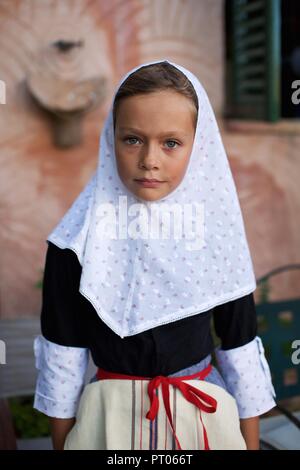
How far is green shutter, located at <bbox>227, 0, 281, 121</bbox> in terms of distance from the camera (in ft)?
11.0

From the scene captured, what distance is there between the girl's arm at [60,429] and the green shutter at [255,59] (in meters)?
2.55

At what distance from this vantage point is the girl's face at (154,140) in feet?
3.92

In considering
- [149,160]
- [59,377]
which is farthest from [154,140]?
[59,377]

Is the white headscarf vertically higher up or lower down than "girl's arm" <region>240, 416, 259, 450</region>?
higher up

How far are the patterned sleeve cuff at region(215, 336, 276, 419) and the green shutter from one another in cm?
231

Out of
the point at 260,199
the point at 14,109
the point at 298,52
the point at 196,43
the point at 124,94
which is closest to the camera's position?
the point at 124,94

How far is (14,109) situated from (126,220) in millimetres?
1938

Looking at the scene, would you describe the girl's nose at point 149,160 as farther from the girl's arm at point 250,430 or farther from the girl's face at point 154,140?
the girl's arm at point 250,430

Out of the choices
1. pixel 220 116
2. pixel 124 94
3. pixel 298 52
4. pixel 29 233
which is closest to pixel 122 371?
pixel 124 94

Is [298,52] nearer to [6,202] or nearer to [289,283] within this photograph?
[289,283]

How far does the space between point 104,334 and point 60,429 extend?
268 millimetres

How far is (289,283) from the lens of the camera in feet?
Result: 12.5

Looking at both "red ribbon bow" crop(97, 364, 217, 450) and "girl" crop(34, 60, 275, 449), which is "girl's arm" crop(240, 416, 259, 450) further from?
"red ribbon bow" crop(97, 364, 217, 450)

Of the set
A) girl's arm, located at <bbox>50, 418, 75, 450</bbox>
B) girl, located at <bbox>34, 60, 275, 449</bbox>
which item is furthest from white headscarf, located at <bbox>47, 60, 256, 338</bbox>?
girl's arm, located at <bbox>50, 418, 75, 450</bbox>
